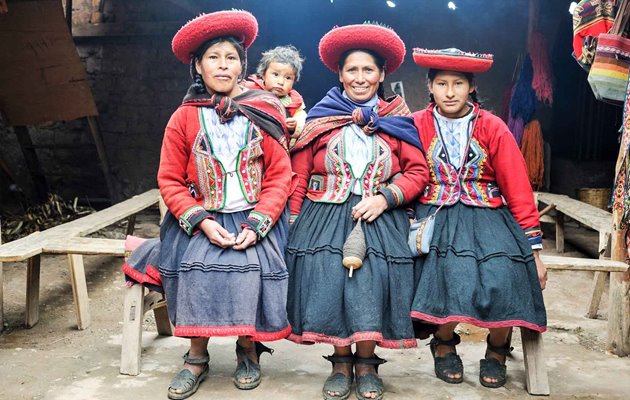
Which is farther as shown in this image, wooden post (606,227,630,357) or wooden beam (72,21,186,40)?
wooden beam (72,21,186,40)

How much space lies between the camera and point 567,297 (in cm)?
525

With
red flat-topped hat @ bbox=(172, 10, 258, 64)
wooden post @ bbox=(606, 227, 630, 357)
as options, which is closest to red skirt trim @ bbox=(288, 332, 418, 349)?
red flat-topped hat @ bbox=(172, 10, 258, 64)

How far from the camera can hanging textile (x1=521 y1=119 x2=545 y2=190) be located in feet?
24.5

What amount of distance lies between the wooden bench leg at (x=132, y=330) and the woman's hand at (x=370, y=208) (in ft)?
3.90

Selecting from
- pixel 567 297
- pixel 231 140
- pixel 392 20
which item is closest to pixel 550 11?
pixel 392 20

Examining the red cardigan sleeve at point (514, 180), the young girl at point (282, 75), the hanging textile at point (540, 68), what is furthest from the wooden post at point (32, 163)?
the red cardigan sleeve at point (514, 180)

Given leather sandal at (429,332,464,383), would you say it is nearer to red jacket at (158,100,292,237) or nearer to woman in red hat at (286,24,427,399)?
woman in red hat at (286,24,427,399)

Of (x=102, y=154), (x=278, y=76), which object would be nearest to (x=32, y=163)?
(x=102, y=154)

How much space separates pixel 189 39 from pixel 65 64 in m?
4.76

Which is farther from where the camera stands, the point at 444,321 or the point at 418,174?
the point at 418,174

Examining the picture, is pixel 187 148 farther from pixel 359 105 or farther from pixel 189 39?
pixel 359 105

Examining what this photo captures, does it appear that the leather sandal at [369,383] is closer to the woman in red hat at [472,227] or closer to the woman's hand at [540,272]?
the woman in red hat at [472,227]

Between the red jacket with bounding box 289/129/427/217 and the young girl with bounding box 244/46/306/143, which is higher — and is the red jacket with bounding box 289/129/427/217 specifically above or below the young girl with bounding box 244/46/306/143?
below

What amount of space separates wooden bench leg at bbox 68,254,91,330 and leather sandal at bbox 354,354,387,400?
7.03 ft
